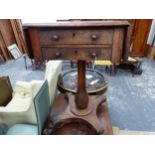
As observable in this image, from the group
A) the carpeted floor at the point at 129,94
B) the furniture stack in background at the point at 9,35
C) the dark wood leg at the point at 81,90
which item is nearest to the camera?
the dark wood leg at the point at 81,90

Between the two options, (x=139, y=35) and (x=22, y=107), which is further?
A: (x=139, y=35)

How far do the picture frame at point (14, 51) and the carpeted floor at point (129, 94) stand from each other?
15.1 inches

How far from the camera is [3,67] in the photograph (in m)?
3.30

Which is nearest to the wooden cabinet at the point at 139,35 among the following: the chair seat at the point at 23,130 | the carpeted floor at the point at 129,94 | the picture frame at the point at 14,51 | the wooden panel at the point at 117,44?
the carpeted floor at the point at 129,94

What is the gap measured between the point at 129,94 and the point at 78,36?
71.9 inches

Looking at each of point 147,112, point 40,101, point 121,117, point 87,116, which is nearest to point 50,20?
point 40,101

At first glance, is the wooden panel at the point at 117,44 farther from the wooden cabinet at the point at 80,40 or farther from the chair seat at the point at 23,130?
the chair seat at the point at 23,130

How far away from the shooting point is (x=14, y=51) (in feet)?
12.3

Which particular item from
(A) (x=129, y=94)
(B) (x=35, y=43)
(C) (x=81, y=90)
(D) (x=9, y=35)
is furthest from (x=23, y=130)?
(D) (x=9, y=35)

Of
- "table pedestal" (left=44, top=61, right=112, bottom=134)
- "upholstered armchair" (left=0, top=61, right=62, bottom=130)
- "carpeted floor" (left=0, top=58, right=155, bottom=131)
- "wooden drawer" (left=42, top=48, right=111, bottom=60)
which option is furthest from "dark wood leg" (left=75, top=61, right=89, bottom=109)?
"carpeted floor" (left=0, top=58, right=155, bottom=131)

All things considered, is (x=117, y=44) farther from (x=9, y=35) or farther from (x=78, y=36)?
(x=9, y=35)

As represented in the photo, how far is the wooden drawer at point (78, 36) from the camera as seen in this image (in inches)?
28.8

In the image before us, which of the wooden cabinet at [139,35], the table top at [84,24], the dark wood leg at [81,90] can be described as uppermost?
the table top at [84,24]
